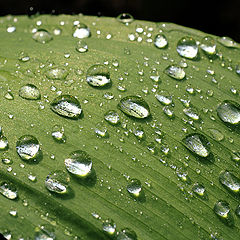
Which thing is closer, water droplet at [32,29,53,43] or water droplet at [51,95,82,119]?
water droplet at [51,95,82,119]

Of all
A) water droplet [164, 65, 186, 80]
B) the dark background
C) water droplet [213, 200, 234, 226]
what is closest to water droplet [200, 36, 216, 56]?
water droplet [164, 65, 186, 80]

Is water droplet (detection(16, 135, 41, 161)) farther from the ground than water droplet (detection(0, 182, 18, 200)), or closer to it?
farther from the ground

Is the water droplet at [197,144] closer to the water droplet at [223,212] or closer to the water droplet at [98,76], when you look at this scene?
the water droplet at [223,212]

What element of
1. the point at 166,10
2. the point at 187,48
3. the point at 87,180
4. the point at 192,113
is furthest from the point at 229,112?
the point at 166,10

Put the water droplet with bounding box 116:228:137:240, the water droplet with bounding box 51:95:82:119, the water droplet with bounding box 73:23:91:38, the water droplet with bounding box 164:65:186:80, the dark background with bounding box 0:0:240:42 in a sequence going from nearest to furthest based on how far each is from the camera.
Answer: the water droplet with bounding box 116:228:137:240
the water droplet with bounding box 51:95:82:119
the water droplet with bounding box 164:65:186:80
the water droplet with bounding box 73:23:91:38
the dark background with bounding box 0:0:240:42

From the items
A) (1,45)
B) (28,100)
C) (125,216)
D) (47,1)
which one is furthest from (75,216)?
(47,1)

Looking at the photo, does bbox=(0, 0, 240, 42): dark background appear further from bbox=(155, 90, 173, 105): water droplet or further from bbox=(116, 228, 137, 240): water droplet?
bbox=(116, 228, 137, 240): water droplet

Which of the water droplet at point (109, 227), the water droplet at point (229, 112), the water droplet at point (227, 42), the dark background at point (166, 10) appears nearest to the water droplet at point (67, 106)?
the water droplet at point (109, 227)
